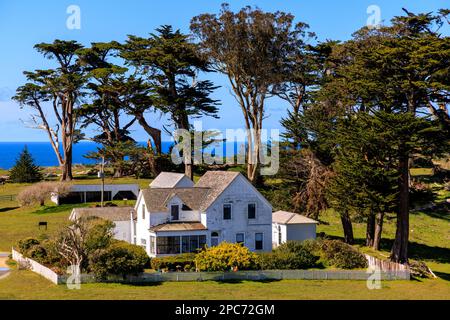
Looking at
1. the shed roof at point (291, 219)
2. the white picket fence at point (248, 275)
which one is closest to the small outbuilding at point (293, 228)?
the shed roof at point (291, 219)

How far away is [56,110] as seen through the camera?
93375mm

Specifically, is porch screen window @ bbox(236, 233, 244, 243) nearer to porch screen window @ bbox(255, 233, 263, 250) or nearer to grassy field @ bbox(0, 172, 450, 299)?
porch screen window @ bbox(255, 233, 263, 250)

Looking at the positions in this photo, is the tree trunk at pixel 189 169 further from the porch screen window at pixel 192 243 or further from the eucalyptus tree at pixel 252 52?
the porch screen window at pixel 192 243

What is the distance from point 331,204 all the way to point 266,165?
14.0 m

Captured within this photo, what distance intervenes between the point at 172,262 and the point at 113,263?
16.8ft

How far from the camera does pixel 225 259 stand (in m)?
45.6

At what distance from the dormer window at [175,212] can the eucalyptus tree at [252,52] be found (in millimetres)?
20921

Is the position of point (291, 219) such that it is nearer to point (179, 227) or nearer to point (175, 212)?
point (175, 212)

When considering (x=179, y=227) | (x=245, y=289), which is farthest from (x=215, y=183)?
(x=245, y=289)

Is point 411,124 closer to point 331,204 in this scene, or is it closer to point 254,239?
point 331,204

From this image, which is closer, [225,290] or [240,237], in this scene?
[225,290]

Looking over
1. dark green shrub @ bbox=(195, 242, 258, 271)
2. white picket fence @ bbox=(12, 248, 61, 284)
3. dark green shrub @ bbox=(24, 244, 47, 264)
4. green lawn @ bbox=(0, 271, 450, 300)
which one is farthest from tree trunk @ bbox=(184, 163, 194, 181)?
green lawn @ bbox=(0, 271, 450, 300)

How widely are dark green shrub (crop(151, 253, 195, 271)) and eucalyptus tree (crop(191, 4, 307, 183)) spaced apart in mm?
25491

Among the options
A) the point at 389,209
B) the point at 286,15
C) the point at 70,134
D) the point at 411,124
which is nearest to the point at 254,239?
the point at 389,209
